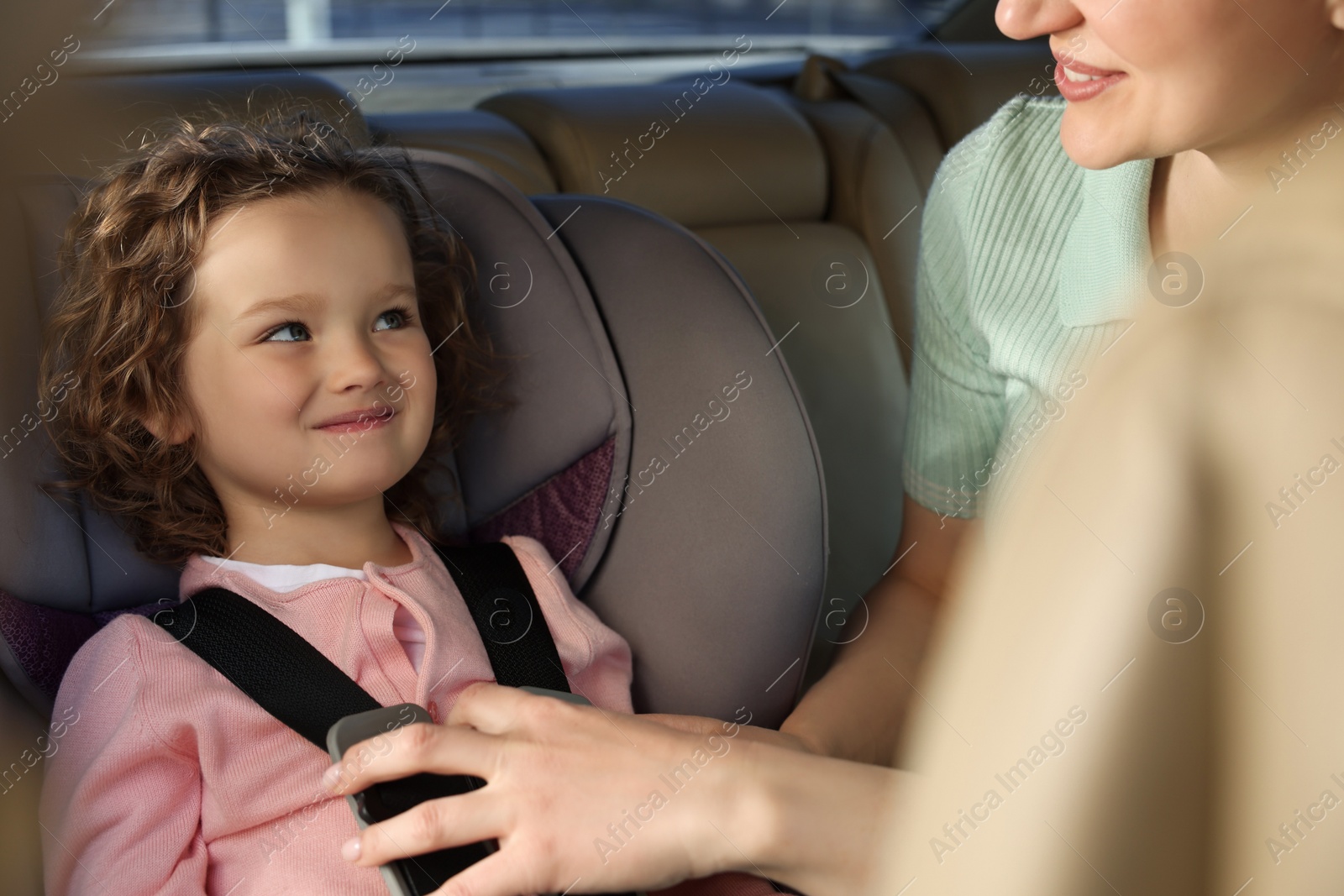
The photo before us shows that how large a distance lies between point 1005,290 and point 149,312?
812 mm

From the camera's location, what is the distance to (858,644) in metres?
1.14

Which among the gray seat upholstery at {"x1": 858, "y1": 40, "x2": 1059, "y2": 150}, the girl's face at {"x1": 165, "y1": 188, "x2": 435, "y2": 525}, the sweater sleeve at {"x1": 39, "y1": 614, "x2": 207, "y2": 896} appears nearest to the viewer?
the sweater sleeve at {"x1": 39, "y1": 614, "x2": 207, "y2": 896}

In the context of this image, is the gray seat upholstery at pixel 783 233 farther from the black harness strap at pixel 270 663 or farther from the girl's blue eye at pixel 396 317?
the black harness strap at pixel 270 663

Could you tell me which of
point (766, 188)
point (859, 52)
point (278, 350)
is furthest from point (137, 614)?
point (859, 52)

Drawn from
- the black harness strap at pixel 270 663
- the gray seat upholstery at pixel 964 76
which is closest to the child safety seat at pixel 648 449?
the black harness strap at pixel 270 663

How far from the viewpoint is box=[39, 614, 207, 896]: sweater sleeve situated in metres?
0.83

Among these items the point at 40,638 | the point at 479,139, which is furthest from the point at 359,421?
the point at 479,139

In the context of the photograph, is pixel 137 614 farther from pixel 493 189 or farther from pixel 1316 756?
pixel 1316 756

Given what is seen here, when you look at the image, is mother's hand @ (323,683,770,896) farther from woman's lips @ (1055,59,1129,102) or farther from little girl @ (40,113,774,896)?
woman's lips @ (1055,59,1129,102)

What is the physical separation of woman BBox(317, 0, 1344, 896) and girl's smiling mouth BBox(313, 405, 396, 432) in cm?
30

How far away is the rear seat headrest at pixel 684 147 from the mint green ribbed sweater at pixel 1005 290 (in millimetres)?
649

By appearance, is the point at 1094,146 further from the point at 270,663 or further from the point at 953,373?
the point at 270,663

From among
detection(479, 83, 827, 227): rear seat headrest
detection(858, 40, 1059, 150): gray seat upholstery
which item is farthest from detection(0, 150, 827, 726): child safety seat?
detection(858, 40, 1059, 150): gray seat upholstery

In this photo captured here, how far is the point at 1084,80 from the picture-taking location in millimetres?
858
